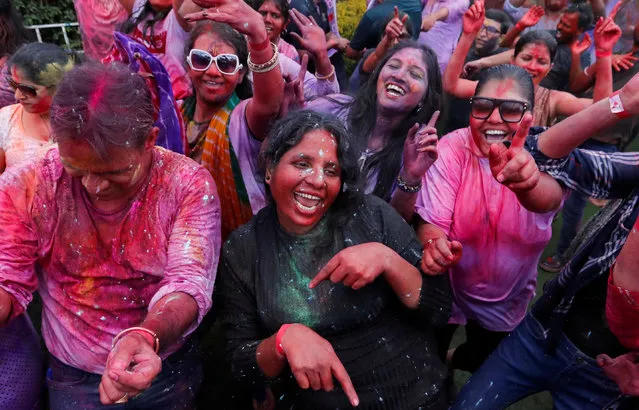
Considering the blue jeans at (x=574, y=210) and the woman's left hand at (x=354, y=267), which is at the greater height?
the woman's left hand at (x=354, y=267)

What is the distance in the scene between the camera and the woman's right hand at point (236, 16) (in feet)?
6.19

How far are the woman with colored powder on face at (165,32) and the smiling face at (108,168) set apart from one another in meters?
1.16

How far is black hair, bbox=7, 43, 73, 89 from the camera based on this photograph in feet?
8.06

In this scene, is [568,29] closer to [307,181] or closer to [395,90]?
[395,90]

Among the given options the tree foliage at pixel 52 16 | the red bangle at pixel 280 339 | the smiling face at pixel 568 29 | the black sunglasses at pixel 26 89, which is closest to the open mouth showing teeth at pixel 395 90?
the red bangle at pixel 280 339

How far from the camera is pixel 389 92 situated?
2.47m

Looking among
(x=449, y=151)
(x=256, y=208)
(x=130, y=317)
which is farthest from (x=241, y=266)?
(x=449, y=151)

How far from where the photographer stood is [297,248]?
1.75m

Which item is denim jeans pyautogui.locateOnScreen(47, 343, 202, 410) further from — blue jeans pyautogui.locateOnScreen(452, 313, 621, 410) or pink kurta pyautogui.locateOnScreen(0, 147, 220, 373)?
blue jeans pyautogui.locateOnScreen(452, 313, 621, 410)

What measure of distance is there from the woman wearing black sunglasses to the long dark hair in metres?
0.22

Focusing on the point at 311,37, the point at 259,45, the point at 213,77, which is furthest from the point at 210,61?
the point at 311,37

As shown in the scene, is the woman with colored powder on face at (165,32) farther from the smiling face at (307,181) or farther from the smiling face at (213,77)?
the smiling face at (307,181)

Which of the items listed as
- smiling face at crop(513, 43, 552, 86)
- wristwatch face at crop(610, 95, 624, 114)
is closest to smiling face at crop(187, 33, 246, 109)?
wristwatch face at crop(610, 95, 624, 114)

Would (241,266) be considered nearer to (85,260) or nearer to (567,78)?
(85,260)
